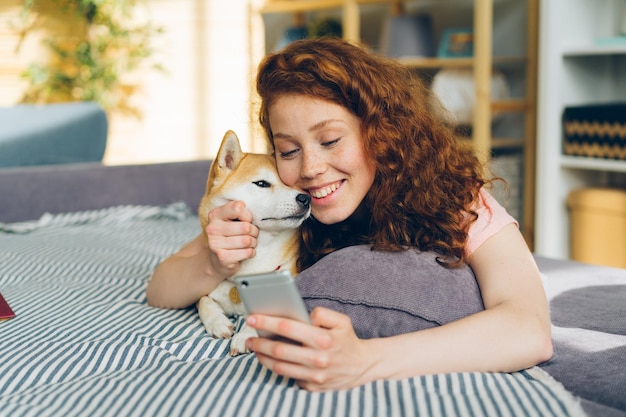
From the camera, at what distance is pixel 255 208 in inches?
48.1

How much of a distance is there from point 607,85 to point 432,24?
87 centimetres

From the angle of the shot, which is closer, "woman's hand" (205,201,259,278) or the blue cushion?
"woman's hand" (205,201,259,278)

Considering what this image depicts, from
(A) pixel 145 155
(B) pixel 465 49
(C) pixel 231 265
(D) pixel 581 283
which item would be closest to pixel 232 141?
(C) pixel 231 265

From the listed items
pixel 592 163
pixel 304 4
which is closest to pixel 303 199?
pixel 592 163

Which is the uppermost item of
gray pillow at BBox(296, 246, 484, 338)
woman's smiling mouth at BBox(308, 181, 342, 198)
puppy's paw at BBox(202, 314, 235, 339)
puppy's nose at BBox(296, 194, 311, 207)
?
woman's smiling mouth at BBox(308, 181, 342, 198)

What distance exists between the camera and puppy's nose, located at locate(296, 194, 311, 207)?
120cm

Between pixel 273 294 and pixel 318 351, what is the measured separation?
0.28ft

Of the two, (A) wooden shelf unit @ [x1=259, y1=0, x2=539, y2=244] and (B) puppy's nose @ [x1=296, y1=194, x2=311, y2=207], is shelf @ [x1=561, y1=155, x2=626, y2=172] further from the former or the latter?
(B) puppy's nose @ [x1=296, y1=194, x2=311, y2=207]

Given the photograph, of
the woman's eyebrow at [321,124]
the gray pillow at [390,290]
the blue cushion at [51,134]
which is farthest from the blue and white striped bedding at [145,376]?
the blue cushion at [51,134]

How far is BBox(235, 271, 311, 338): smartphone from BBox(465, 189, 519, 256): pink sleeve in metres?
0.39

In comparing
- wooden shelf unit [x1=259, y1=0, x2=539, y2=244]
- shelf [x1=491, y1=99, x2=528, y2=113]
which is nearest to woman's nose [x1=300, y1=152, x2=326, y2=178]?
wooden shelf unit [x1=259, y1=0, x2=539, y2=244]

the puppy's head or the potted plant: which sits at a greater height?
the potted plant

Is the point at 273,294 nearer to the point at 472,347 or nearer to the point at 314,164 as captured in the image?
the point at 472,347

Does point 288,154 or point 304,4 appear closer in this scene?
point 288,154
